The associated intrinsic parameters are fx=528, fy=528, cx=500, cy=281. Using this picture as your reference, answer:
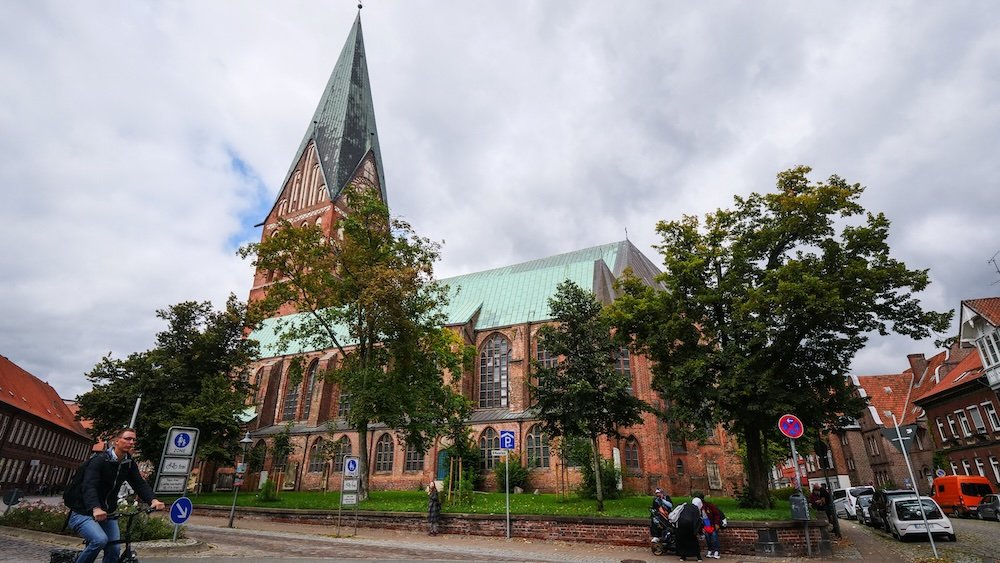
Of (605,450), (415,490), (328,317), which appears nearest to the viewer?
(328,317)

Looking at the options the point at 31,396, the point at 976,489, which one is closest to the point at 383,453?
the point at 976,489

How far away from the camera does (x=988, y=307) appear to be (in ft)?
99.7

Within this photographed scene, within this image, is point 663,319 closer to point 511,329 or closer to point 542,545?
point 542,545

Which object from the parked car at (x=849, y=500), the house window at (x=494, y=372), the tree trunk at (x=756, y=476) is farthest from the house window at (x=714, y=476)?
the house window at (x=494, y=372)

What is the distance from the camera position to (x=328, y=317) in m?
24.2

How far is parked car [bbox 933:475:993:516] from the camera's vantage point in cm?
2527

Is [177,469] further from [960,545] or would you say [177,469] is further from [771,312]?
[960,545]

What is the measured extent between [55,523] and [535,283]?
105ft

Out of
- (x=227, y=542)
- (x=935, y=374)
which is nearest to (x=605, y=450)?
(x=227, y=542)

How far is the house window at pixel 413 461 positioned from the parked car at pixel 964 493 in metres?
29.0

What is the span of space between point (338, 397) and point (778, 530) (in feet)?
114


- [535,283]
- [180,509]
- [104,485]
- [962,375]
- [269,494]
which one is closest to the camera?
[104,485]

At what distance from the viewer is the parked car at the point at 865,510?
898 inches

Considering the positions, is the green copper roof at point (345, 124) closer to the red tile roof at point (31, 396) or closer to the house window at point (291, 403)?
the house window at point (291, 403)
